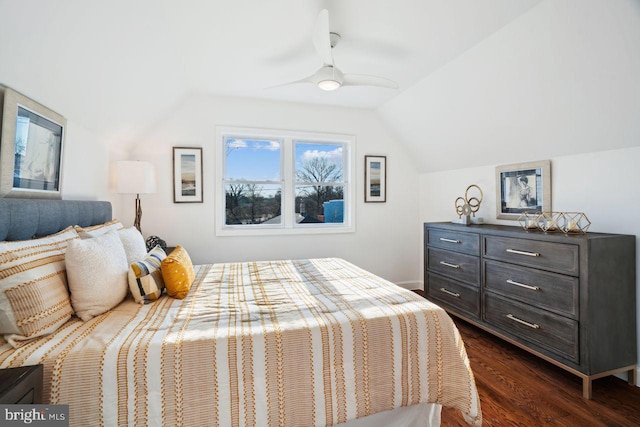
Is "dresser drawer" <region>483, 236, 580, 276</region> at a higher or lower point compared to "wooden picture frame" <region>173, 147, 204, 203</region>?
lower

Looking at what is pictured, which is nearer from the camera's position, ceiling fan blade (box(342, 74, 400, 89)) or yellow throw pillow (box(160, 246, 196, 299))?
yellow throw pillow (box(160, 246, 196, 299))

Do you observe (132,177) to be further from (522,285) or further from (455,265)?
(522,285)

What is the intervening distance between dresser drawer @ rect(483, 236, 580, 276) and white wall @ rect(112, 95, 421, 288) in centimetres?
161

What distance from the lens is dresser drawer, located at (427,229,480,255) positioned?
2.86 meters

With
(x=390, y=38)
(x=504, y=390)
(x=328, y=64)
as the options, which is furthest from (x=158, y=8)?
(x=504, y=390)

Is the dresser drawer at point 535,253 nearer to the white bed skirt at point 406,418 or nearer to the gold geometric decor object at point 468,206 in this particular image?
the gold geometric decor object at point 468,206

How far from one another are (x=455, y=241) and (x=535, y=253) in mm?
838

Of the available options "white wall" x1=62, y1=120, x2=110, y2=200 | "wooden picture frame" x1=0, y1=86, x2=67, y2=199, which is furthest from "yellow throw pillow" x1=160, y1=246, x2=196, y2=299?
"white wall" x1=62, y1=120, x2=110, y2=200

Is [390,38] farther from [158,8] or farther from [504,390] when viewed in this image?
[504,390]

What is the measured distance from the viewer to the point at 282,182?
3.91m

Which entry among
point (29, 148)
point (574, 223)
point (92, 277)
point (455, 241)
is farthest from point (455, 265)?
point (29, 148)

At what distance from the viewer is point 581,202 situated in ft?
7.97

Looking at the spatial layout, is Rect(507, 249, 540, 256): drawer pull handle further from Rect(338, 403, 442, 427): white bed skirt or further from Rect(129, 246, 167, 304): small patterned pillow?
Rect(129, 246, 167, 304): small patterned pillow

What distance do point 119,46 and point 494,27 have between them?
2.54 metres
